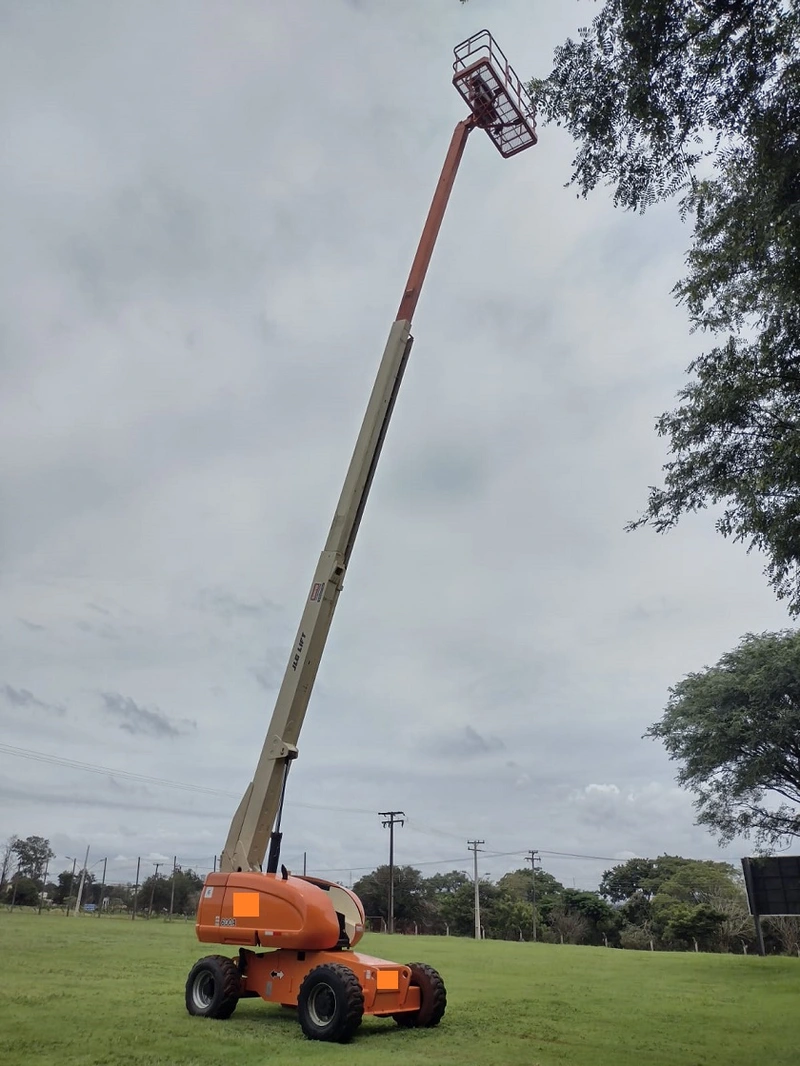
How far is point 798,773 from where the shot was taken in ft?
75.4

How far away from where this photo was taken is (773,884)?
25.2 m

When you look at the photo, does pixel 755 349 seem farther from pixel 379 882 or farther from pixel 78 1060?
pixel 379 882

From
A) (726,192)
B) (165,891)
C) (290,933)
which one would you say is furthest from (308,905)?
(165,891)

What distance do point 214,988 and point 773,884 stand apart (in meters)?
21.9

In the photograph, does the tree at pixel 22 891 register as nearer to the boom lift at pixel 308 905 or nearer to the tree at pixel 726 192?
the boom lift at pixel 308 905

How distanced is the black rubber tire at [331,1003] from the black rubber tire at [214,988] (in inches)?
44.4

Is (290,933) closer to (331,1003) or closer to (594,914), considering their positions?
(331,1003)

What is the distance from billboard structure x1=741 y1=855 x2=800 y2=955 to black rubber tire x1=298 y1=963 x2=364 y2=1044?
69.1 feet

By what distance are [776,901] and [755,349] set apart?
22127mm

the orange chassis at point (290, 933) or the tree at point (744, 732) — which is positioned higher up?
the tree at point (744, 732)

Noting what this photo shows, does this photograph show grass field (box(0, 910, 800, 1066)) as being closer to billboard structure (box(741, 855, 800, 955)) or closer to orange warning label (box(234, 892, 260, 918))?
orange warning label (box(234, 892, 260, 918))

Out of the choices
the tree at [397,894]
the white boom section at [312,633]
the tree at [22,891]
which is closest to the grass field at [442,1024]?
the white boom section at [312,633]

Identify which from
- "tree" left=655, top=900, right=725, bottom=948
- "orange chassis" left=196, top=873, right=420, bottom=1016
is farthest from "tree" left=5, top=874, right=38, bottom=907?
"orange chassis" left=196, top=873, right=420, bottom=1016

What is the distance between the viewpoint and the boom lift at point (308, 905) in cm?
852
